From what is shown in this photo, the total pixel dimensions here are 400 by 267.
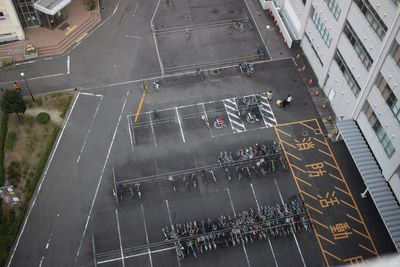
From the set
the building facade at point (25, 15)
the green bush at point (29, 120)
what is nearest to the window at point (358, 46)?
the building facade at point (25, 15)

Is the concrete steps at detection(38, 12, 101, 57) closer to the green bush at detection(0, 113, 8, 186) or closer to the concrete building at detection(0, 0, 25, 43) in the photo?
the concrete building at detection(0, 0, 25, 43)

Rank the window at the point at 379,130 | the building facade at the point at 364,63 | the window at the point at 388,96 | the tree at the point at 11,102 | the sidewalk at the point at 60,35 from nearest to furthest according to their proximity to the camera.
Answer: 1. the window at the point at 388,96
2. the building facade at the point at 364,63
3. the window at the point at 379,130
4. the tree at the point at 11,102
5. the sidewalk at the point at 60,35

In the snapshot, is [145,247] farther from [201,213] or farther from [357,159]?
[357,159]

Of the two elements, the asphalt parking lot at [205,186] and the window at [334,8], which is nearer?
the asphalt parking lot at [205,186]

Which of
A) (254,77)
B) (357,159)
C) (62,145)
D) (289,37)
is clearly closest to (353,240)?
(357,159)

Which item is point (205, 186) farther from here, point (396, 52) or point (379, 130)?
point (396, 52)

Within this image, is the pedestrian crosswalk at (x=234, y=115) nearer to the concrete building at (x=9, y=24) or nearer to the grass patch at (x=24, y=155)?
the grass patch at (x=24, y=155)
